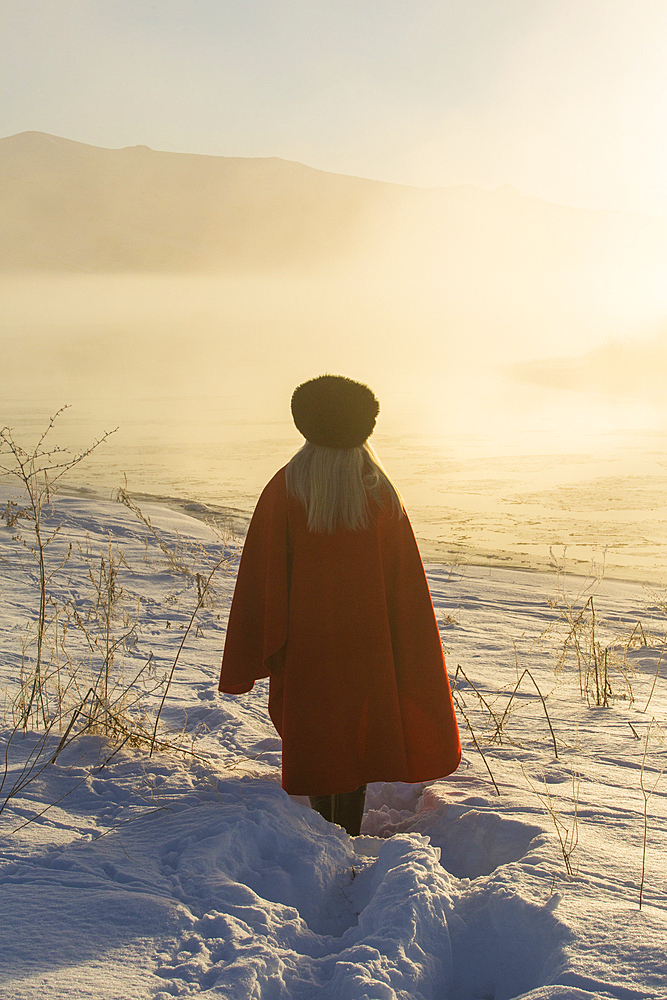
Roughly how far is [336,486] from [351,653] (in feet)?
1.96

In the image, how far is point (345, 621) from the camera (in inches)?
103

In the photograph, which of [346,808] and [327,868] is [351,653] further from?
[327,868]

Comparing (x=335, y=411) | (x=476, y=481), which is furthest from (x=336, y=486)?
(x=476, y=481)

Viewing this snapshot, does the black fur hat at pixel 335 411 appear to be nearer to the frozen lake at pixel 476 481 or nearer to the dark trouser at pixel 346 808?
the dark trouser at pixel 346 808

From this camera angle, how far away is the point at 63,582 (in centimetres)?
551

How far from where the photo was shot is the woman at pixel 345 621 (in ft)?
8.44

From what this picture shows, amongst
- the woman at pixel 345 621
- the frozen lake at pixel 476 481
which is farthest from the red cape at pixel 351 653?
the frozen lake at pixel 476 481

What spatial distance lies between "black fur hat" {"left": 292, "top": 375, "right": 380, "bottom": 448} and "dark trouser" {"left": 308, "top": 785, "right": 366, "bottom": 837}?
1.28m

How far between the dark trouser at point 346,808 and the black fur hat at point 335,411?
4.19ft

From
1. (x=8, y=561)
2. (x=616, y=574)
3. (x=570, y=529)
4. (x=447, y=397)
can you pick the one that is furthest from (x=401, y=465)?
(x=447, y=397)

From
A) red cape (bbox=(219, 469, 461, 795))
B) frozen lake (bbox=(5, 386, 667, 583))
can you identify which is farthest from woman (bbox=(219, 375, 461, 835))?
frozen lake (bbox=(5, 386, 667, 583))

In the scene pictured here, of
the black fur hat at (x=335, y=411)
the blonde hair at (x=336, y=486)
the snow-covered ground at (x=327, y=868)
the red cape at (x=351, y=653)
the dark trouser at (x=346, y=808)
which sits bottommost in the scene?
the dark trouser at (x=346, y=808)

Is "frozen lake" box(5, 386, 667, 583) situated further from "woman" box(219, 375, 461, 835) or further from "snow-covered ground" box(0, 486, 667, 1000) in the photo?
"woman" box(219, 375, 461, 835)

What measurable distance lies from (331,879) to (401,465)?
1263 centimetres
